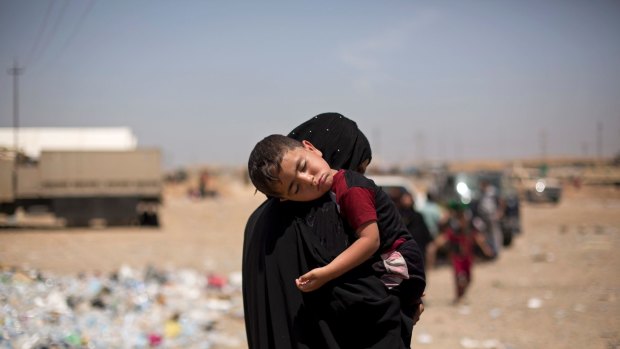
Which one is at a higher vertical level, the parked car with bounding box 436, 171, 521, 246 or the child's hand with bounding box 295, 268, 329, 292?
the child's hand with bounding box 295, 268, 329, 292

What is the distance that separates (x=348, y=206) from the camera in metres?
2.18

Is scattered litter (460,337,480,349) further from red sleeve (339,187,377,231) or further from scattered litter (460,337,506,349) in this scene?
red sleeve (339,187,377,231)

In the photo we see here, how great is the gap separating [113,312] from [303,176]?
5670 mm

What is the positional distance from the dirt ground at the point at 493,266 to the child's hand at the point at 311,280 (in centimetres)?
468

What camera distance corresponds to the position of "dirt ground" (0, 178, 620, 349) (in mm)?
7031

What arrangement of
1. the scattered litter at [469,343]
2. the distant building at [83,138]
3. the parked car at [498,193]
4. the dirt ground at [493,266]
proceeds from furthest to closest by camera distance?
the distant building at [83,138] → the parked car at [498,193] → the dirt ground at [493,266] → the scattered litter at [469,343]

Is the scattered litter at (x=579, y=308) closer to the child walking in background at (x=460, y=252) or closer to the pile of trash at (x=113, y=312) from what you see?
the child walking in background at (x=460, y=252)

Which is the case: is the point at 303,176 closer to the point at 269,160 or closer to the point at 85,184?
the point at 269,160

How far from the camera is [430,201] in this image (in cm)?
1188

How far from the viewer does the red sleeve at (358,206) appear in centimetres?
216

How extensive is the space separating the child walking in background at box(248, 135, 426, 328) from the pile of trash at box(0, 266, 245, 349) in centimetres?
391

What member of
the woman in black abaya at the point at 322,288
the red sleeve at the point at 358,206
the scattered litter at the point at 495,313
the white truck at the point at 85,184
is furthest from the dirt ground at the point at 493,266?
the red sleeve at the point at 358,206

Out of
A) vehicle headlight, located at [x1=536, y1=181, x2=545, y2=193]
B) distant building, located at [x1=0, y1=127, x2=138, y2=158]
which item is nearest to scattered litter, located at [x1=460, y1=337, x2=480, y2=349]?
distant building, located at [x1=0, y1=127, x2=138, y2=158]

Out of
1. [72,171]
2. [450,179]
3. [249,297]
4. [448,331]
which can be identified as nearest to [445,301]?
[448,331]
